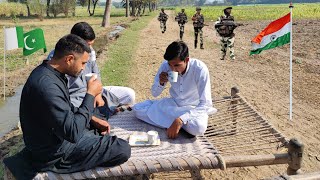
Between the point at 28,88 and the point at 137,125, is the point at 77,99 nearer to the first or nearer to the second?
the point at 137,125

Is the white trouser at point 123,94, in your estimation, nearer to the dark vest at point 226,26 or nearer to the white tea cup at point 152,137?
the white tea cup at point 152,137

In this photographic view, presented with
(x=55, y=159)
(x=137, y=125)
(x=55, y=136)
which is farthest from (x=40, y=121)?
(x=137, y=125)

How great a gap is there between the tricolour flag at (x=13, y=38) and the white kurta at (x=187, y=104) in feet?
17.6

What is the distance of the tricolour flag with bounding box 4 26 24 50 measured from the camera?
8.61 m

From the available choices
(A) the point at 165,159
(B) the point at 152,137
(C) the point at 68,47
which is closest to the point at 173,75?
(B) the point at 152,137

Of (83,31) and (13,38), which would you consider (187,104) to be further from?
(13,38)

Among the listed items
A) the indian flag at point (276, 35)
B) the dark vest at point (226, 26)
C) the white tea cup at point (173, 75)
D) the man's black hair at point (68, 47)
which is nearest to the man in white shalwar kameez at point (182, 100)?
the white tea cup at point (173, 75)

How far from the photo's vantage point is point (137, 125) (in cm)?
442

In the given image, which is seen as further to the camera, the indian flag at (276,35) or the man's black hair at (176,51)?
the indian flag at (276,35)

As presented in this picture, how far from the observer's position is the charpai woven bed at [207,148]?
10.7 feet

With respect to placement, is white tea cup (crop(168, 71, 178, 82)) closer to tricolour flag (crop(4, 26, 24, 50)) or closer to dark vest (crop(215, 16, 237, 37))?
dark vest (crop(215, 16, 237, 37))

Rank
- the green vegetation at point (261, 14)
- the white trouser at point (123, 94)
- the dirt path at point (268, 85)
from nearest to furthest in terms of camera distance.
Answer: the dirt path at point (268, 85) < the white trouser at point (123, 94) < the green vegetation at point (261, 14)

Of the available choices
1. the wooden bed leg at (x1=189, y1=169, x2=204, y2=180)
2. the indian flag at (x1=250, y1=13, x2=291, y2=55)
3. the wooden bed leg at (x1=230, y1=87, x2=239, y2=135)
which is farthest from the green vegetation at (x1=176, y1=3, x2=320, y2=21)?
the wooden bed leg at (x1=189, y1=169, x2=204, y2=180)

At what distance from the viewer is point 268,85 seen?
8453 mm
